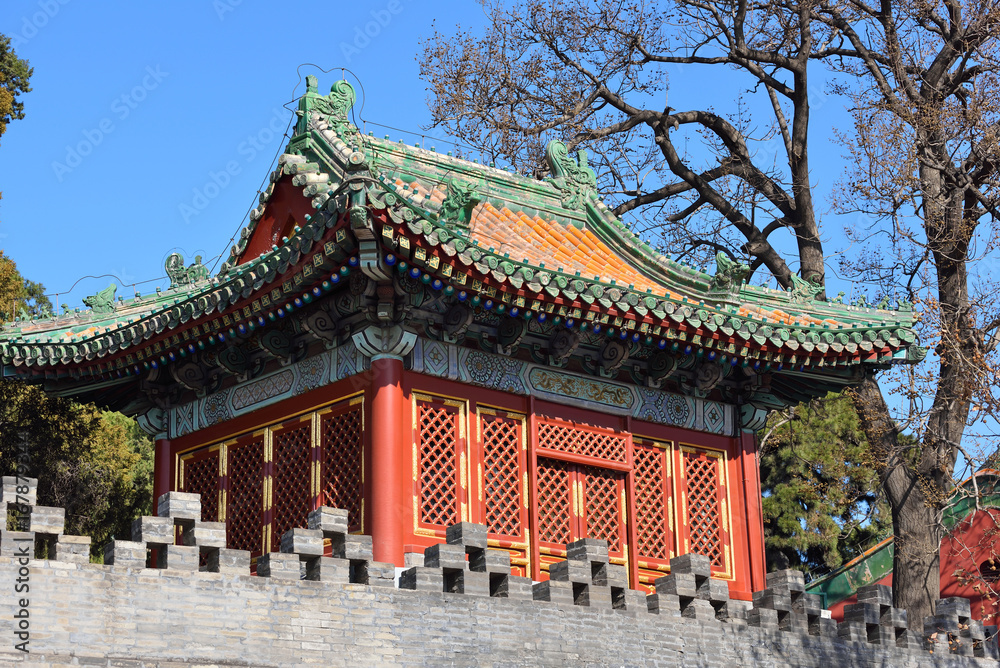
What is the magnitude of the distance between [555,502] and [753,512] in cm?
244

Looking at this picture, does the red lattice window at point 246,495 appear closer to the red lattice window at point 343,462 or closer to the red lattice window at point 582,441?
the red lattice window at point 343,462

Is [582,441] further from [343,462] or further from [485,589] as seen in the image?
[485,589]

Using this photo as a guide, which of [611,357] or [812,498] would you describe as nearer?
[611,357]

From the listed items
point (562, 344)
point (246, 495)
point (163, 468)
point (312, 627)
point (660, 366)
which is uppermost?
point (562, 344)

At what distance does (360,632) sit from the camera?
32.1ft

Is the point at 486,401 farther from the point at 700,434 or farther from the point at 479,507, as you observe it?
the point at 700,434

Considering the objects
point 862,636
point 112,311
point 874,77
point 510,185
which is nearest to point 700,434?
point 862,636

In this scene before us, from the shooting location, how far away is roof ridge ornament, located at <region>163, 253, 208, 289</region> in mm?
14406

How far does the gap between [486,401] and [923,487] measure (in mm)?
6836

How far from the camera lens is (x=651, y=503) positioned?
42.8 feet

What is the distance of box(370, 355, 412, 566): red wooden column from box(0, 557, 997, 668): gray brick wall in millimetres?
1033

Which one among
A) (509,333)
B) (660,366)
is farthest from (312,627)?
(660,366)

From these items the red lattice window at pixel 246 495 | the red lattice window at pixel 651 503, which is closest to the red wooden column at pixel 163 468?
the red lattice window at pixel 246 495

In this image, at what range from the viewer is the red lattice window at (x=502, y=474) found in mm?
11953
